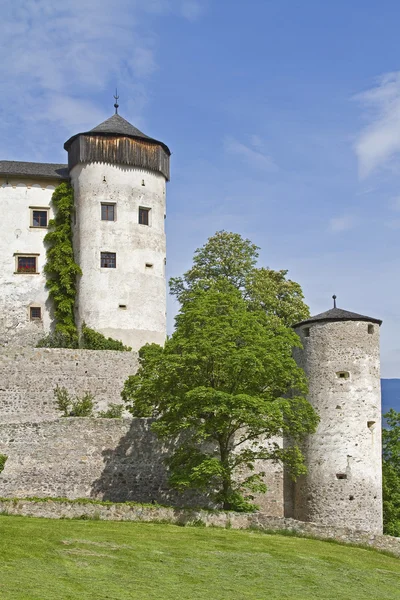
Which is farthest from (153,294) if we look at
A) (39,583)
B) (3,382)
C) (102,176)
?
(39,583)

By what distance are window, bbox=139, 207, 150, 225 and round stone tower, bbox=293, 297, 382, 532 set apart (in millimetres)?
15618

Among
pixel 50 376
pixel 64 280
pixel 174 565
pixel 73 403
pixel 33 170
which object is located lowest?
pixel 174 565

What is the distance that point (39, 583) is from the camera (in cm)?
1992

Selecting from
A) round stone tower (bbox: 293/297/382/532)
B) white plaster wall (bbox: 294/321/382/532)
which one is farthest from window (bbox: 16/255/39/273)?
white plaster wall (bbox: 294/321/382/532)

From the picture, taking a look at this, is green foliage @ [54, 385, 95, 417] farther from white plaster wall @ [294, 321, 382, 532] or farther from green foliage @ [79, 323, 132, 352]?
white plaster wall @ [294, 321, 382, 532]

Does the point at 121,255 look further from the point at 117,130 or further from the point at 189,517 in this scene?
the point at 189,517

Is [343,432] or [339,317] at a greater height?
[339,317]

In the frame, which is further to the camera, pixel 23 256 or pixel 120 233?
pixel 23 256

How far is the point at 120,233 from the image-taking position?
49438 mm

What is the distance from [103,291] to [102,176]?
6.59 metres

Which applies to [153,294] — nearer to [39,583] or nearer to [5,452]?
[5,452]

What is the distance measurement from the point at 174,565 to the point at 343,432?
1434 centimetres

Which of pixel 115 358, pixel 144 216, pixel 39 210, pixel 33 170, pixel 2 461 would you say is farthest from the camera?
pixel 33 170

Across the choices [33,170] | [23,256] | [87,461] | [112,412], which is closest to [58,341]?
[23,256]
